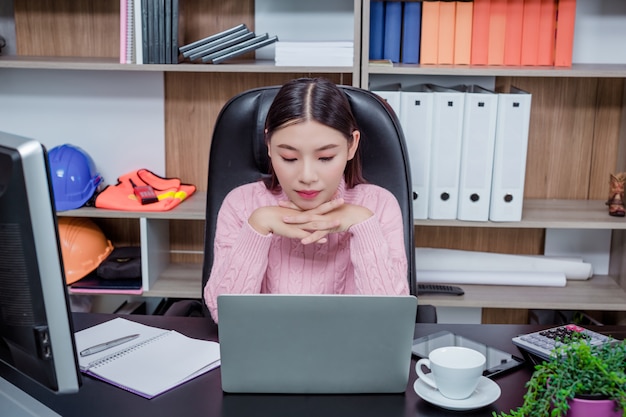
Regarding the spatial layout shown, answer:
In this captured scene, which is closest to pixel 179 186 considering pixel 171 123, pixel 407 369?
pixel 171 123

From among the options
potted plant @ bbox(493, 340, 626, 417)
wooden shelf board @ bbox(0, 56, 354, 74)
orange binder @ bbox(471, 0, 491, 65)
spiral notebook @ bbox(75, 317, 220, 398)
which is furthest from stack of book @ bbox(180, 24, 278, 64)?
potted plant @ bbox(493, 340, 626, 417)

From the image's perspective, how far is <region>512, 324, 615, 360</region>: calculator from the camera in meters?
1.22

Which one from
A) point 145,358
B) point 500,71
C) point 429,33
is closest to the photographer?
point 145,358

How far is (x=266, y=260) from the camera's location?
1516 millimetres

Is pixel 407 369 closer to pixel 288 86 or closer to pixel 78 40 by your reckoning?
pixel 288 86

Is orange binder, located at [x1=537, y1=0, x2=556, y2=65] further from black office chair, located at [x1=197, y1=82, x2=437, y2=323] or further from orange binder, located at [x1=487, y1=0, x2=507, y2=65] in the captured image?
black office chair, located at [x1=197, y1=82, x2=437, y2=323]

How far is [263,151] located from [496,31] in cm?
102

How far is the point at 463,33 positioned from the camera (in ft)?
7.61

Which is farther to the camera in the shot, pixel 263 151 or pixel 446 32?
pixel 446 32

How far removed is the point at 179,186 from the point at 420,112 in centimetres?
87

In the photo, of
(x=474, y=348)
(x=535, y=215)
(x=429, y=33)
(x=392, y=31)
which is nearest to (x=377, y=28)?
(x=392, y=31)

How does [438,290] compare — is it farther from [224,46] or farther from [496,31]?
[224,46]

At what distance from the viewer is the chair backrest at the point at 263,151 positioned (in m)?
1.65

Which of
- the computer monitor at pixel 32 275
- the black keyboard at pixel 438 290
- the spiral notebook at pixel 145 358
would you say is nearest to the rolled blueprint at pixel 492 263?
the black keyboard at pixel 438 290
